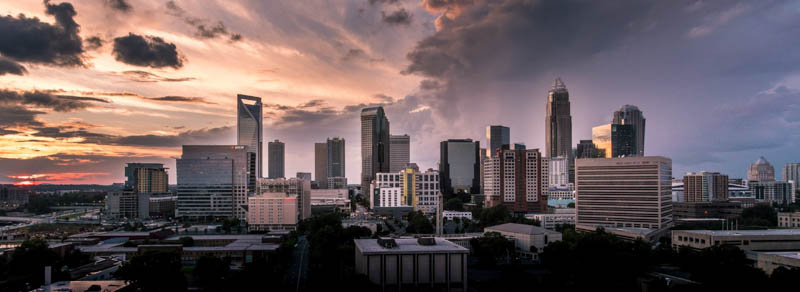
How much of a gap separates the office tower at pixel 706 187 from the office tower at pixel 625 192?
227 feet

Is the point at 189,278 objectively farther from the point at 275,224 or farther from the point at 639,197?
the point at 639,197

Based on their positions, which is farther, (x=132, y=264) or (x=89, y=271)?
(x=89, y=271)

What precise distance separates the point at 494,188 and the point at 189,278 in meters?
88.0

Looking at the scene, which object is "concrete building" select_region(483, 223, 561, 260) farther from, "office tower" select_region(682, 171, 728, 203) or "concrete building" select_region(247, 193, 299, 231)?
"office tower" select_region(682, 171, 728, 203)

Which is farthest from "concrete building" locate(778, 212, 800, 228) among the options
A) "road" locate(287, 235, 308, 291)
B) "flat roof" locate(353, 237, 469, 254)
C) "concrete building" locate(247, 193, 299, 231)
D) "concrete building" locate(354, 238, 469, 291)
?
"concrete building" locate(247, 193, 299, 231)

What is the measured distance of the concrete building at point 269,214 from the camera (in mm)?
111188

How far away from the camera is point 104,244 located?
79.9 metres

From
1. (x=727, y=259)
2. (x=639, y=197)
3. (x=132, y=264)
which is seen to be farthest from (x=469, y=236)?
(x=132, y=264)

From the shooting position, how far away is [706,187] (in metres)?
150

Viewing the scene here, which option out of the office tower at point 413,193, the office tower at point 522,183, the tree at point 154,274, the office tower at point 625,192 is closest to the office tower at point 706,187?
the office tower at point 522,183

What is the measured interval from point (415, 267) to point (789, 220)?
87038mm

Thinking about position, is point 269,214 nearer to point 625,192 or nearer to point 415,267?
point 415,267

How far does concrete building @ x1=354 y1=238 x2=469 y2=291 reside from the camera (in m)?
50.2

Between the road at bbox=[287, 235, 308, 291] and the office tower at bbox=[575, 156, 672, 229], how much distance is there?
4749 centimetres
